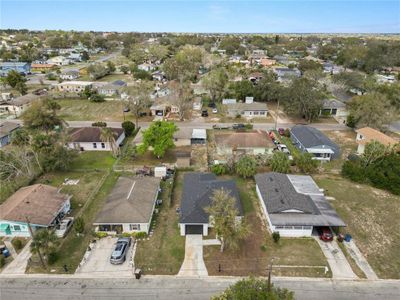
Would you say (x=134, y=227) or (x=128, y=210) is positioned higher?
(x=128, y=210)

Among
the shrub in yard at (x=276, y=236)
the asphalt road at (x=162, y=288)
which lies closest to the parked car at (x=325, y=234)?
the shrub in yard at (x=276, y=236)

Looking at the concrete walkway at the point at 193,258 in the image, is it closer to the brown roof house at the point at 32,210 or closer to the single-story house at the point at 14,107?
the brown roof house at the point at 32,210

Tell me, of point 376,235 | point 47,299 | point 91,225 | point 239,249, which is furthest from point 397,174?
point 47,299

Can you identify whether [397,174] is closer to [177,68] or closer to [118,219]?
[118,219]

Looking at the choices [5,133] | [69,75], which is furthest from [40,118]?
[69,75]

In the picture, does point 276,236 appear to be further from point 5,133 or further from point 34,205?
→ point 5,133

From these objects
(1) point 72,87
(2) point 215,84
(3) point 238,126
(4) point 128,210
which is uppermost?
(2) point 215,84
